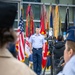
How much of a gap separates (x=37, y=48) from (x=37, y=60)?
0.61 meters

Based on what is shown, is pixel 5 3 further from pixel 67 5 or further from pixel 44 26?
pixel 67 5

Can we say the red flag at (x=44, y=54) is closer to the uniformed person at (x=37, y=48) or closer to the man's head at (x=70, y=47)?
the uniformed person at (x=37, y=48)

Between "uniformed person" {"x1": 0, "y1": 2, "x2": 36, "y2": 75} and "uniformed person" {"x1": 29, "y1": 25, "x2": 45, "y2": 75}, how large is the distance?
12974mm

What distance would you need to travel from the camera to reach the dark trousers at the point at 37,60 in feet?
51.2

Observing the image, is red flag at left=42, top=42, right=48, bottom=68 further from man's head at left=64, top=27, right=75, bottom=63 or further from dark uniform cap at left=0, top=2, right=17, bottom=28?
dark uniform cap at left=0, top=2, right=17, bottom=28

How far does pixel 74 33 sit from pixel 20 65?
1.28 metres

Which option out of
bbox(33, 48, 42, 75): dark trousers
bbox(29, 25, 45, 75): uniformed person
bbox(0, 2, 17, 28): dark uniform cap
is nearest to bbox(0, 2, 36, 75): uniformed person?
bbox(0, 2, 17, 28): dark uniform cap

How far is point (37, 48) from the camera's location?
51.0 ft

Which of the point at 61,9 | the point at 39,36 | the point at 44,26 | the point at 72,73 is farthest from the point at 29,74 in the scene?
the point at 61,9

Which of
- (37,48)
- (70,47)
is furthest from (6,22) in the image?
(37,48)

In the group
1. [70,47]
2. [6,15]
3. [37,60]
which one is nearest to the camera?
[6,15]

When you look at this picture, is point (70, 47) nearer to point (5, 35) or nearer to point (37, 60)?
point (5, 35)

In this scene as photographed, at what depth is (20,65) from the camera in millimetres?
2289

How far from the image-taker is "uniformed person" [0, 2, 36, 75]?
225 centimetres
